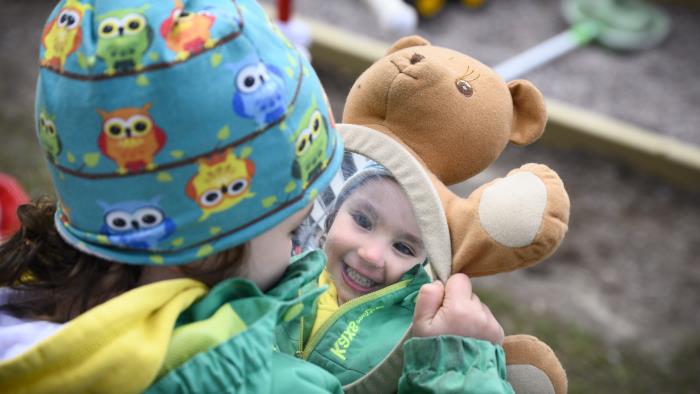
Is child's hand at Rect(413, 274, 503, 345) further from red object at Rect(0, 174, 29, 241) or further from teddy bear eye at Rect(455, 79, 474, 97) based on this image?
red object at Rect(0, 174, 29, 241)

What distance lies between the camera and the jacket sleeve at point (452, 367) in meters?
1.04

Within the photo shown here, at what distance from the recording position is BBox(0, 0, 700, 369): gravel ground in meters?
2.72

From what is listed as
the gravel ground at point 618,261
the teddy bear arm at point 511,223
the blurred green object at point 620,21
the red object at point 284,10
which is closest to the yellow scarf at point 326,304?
the teddy bear arm at point 511,223

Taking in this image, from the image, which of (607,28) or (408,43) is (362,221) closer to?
Answer: (408,43)

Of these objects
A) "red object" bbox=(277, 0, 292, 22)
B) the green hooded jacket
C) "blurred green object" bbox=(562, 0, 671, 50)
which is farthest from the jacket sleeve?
"blurred green object" bbox=(562, 0, 671, 50)

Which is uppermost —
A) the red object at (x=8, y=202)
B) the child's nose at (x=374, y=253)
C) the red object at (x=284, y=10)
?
the child's nose at (x=374, y=253)

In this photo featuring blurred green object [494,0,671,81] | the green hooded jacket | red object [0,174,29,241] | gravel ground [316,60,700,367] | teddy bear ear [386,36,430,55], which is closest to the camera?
the green hooded jacket

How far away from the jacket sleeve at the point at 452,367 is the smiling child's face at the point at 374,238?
0.67 ft

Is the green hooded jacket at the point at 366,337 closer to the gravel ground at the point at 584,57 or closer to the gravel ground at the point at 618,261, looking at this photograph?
the gravel ground at the point at 618,261

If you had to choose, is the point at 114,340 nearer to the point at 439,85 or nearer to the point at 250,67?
the point at 250,67

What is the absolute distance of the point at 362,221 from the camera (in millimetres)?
1298

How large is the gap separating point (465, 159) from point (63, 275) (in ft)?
2.05

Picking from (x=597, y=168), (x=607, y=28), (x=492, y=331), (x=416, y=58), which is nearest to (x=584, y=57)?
(x=607, y=28)

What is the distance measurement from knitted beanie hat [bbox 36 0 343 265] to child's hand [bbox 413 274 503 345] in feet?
0.92
